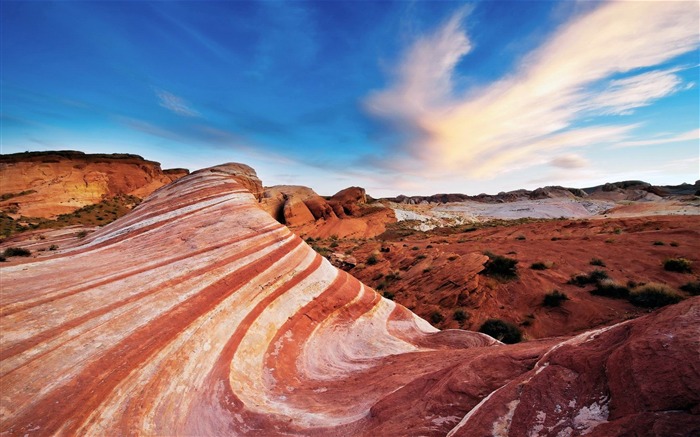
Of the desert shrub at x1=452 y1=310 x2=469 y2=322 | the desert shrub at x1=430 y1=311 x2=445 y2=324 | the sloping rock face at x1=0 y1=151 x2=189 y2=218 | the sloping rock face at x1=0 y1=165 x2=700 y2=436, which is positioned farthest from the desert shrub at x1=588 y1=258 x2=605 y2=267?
the sloping rock face at x1=0 y1=151 x2=189 y2=218

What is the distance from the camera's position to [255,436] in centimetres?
303

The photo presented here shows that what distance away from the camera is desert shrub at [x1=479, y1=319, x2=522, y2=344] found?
8977mm

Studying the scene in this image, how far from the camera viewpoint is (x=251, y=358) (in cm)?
455

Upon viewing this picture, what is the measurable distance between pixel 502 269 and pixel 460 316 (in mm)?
4225

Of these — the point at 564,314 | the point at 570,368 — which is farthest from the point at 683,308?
the point at 564,314

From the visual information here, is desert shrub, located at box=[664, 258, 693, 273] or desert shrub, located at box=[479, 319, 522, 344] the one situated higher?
desert shrub, located at box=[664, 258, 693, 273]

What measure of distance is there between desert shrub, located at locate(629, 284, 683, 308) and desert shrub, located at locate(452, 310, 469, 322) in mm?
5560

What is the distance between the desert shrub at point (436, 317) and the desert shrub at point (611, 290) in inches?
238

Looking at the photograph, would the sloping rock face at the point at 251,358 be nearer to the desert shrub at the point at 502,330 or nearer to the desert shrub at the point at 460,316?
the desert shrub at the point at 502,330

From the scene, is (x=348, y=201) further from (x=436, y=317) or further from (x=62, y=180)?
→ (x=62, y=180)

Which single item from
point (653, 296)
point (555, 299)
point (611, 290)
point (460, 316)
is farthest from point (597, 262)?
point (460, 316)

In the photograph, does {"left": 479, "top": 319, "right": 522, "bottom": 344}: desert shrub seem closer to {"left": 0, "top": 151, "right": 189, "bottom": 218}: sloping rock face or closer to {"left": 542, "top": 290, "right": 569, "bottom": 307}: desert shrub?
{"left": 542, "top": 290, "right": 569, "bottom": 307}: desert shrub

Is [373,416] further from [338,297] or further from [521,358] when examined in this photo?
[338,297]

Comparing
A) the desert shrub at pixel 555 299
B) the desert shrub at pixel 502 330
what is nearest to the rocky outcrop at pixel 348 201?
the desert shrub at pixel 555 299
